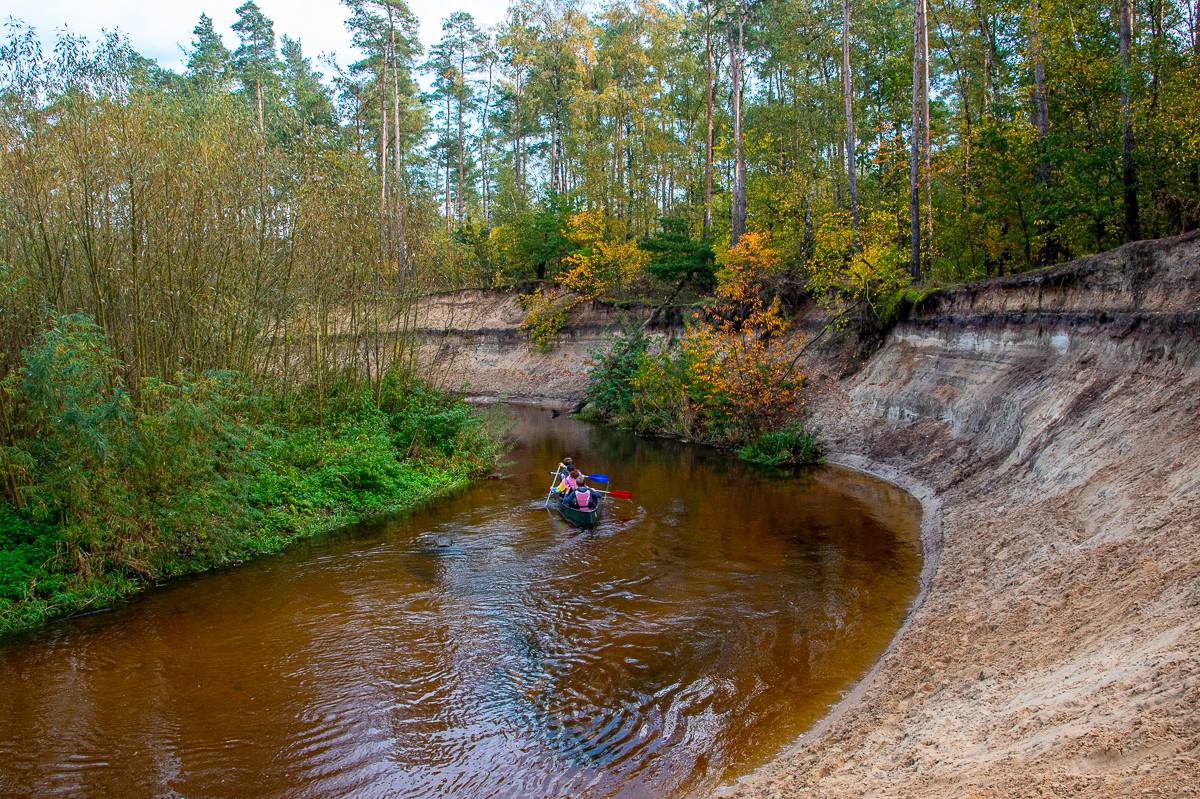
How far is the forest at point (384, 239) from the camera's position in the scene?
897 cm

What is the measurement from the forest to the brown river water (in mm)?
1838

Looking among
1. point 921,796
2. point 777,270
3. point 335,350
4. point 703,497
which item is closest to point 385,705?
point 921,796

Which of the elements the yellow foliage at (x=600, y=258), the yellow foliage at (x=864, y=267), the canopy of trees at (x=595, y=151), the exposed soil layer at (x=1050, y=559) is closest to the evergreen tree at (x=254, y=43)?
the canopy of trees at (x=595, y=151)

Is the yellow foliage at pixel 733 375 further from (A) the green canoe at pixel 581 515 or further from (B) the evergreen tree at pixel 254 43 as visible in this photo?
(B) the evergreen tree at pixel 254 43

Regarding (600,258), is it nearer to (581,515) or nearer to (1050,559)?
(581,515)

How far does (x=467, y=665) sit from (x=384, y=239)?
11.7m

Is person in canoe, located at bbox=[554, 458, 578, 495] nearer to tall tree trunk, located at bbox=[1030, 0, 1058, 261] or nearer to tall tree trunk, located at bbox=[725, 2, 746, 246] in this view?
tall tree trunk, located at bbox=[1030, 0, 1058, 261]

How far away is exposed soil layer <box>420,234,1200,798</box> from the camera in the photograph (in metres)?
3.84

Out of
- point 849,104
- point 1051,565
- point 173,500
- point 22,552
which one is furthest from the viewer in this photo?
point 849,104

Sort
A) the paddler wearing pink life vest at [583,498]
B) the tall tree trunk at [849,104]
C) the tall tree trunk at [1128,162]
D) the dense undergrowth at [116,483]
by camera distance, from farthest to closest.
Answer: the tall tree trunk at [849,104], the tall tree trunk at [1128,162], the paddler wearing pink life vest at [583,498], the dense undergrowth at [116,483]

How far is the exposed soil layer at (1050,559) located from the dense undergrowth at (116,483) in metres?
8.06

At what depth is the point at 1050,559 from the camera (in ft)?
24.3

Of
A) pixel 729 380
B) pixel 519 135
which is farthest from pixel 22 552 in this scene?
pixel 519 135

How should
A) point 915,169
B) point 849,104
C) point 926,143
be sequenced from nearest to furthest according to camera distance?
point 915,169
point 926,143
point 849,104
